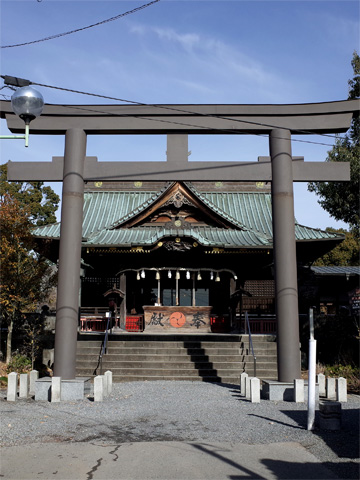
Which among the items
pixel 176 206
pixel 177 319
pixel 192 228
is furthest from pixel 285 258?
pixel 176 206

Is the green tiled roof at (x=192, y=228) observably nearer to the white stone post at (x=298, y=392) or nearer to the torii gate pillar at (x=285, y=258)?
the torii gate pillar at (x=285, y=258)

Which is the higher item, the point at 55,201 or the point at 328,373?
the point at 55,201

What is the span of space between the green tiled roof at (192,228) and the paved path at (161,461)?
13.7 meters

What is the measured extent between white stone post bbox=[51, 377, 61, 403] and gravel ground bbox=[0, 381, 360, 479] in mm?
296

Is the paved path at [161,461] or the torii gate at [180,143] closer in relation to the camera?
the paved path at [161,461]

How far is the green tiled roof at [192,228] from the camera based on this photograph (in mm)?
21156

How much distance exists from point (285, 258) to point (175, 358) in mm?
6225

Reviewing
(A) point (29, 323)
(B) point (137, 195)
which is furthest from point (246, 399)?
(B) point (137, 195)

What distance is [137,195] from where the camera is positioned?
90.1 ft

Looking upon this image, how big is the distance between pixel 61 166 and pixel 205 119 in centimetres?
389

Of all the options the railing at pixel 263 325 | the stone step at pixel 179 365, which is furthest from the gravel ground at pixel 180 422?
the railing at pixel 263 325

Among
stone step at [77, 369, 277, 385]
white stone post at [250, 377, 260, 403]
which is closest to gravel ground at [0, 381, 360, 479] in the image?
white stone post at [250, 377, 260, 403]

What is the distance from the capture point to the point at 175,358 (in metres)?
16.3

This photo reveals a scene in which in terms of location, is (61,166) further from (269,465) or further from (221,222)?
(221,222)
